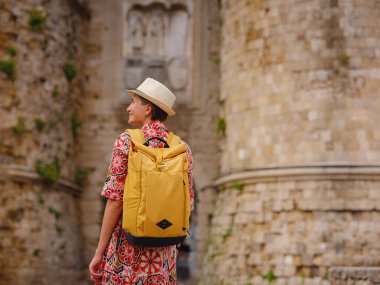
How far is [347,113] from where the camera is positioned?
405 inches

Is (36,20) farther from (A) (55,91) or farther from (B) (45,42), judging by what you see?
(A) (55,91)

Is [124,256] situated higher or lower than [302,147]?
lower

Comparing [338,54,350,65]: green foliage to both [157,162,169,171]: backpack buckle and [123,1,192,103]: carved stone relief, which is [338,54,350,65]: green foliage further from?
[157,162,169,171]: backpack buckle

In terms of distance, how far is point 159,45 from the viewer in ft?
44.5

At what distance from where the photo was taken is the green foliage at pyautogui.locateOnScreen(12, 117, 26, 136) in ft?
37.2

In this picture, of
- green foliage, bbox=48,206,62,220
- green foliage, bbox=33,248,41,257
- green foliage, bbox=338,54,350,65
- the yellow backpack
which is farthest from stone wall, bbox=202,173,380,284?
the yellow backpack

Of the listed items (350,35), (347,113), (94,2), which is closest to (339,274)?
(347,113)

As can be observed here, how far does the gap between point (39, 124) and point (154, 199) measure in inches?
338

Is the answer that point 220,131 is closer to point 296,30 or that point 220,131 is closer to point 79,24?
point 296,30

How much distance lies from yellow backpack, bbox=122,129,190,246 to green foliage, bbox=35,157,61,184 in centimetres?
825

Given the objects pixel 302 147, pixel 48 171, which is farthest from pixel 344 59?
pixel 48 171

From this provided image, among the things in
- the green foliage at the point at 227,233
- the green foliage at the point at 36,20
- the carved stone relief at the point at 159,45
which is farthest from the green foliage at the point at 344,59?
the green foliage at the point at 36,20

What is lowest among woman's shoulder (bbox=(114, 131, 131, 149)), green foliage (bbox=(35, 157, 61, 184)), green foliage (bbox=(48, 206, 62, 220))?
woman's shoulder (bbox=(114, 131, 131, 149))

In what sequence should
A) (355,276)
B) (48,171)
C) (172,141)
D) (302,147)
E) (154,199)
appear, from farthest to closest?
(48,171), (302,147), (355,276), (172,141), (154,199)
